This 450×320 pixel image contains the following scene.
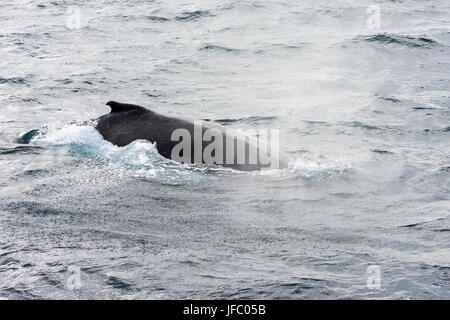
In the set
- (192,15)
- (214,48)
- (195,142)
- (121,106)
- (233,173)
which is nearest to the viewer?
(233,173)

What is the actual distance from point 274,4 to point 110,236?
19.3 m

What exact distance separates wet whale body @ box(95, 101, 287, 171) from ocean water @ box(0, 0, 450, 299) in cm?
16

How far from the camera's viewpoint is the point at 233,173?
9.55 metres

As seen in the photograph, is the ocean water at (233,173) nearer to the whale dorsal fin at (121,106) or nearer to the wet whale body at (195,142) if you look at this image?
the wet whale body at (195,142)

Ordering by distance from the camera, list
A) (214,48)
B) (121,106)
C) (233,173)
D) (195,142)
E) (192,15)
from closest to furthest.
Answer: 1. (233,173)
2. (195,142)
3. (121,106)
4. (214,48)
5. (192,15)

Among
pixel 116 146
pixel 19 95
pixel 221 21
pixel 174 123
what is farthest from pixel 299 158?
pixel 221 21

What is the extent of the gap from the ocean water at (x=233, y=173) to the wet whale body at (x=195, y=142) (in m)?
0.16

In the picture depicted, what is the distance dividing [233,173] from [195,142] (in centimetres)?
75

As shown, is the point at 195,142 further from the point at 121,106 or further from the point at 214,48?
the point at 214,48

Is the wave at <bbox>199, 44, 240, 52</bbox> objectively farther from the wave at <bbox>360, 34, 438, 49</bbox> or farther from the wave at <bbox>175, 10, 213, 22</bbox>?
the wave at <bbox>360, 34, 438, 49</bbox>

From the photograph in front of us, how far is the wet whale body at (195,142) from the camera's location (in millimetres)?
9664

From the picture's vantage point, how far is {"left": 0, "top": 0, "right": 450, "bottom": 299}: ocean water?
22.2ft

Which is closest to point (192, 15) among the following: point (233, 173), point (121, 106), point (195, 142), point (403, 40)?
point (403, 40)

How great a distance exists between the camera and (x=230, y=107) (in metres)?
14.1
